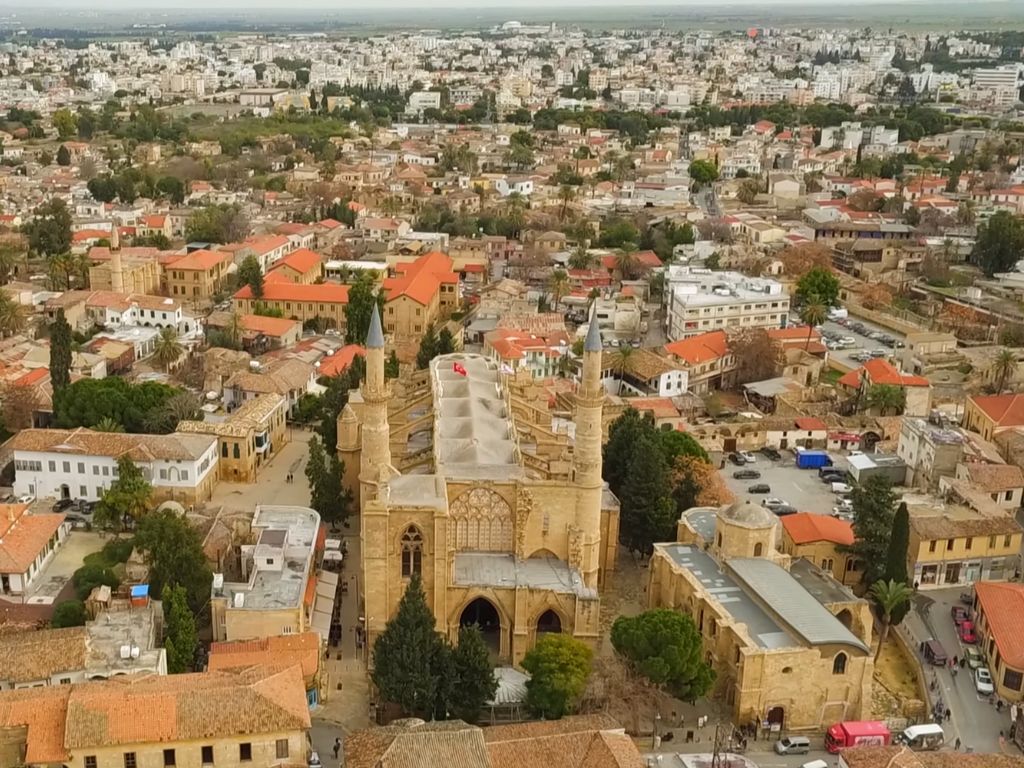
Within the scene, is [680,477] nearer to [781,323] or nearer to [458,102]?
[781,323]

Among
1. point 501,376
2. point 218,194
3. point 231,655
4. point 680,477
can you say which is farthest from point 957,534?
point 218,194

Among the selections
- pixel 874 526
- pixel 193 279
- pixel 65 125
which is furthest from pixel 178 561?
pixel 65 125

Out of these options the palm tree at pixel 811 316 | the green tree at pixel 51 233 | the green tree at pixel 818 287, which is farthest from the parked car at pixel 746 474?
the green tree at pixel 51 233

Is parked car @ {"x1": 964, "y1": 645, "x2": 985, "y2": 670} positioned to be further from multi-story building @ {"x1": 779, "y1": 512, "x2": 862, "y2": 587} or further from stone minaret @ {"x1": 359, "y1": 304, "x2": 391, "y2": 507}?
stone minaret @ {"x1": 359, "y1": 304, "x2": 391, "y2": 507}

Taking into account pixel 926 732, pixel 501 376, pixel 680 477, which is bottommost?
pixel 926 732

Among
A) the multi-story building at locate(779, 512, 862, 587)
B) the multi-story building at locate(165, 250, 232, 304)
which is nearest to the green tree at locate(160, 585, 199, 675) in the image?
the multi-story building at locate(779, 512, 862, 587)

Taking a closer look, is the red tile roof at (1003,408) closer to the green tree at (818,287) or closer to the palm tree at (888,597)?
the palm tree at (888,597)
